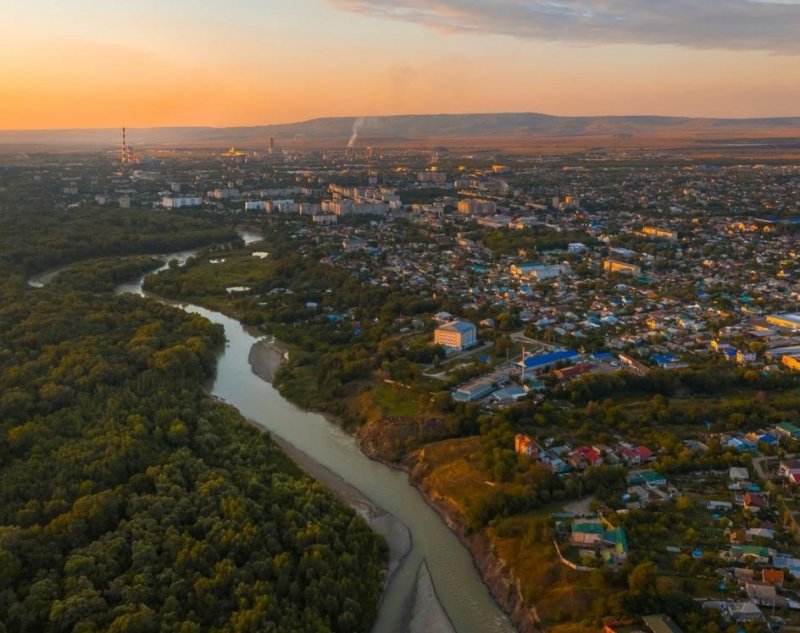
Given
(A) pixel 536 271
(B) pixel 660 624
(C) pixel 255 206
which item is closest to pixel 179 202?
(C) pixel 255 206

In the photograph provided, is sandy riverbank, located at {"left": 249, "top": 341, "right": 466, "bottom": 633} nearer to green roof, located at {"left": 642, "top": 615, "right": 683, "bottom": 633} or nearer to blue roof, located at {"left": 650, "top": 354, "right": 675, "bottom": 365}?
green roof, located at {"left": 642, "top": 615, "right": 683, "bottom": 633}

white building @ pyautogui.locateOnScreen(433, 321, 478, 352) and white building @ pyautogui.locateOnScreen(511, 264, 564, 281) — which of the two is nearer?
white building @ pyautogui.locateOnScreen(433, 321, 478, 352)

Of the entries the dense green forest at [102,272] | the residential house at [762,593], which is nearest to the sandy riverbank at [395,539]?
the residential house at [762,593]

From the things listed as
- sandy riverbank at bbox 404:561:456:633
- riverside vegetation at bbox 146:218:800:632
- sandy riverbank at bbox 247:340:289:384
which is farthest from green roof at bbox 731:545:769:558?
sandy riverbank at bbox 247:340:289:384

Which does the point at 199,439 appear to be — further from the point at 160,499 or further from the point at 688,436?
the point at 688,436

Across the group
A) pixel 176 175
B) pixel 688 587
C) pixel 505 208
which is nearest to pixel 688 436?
pixel 688 587

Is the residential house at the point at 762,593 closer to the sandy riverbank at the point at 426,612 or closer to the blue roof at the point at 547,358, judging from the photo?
the sandy riverbank at the point at 426,612

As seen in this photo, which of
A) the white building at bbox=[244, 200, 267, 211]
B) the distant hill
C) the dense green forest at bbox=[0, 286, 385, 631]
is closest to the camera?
the dense green forest at bbox=[0, 286, 385, 631]
